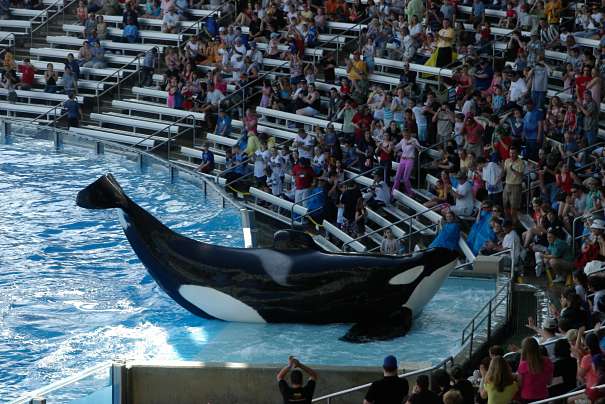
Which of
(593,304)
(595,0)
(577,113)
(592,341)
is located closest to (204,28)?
(595,0)

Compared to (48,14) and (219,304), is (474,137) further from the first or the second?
(48,14)

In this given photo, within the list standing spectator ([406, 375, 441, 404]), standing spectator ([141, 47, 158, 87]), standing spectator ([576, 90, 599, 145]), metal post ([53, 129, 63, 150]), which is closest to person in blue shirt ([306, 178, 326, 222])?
standing spectator ([576, 90, 599, 145])

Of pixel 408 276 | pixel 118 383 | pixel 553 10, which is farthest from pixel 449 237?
pixel 553 10

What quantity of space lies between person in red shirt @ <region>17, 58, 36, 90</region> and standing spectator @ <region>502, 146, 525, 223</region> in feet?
51.8

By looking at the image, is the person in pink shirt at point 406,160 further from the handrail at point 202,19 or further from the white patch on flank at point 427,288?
the handrail at point 202,19

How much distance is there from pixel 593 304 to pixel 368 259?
3.00 metres

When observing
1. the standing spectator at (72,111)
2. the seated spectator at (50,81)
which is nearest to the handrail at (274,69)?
the standing spectator at (72,111)

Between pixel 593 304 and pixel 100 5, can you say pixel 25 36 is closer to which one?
pixel 100 5

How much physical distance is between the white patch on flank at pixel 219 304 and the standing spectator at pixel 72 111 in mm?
13809

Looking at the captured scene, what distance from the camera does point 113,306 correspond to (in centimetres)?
1850

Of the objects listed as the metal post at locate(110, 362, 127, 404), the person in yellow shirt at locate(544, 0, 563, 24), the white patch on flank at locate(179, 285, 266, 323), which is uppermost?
the person in yellow shirt at locate(544, 0, 563, 24)

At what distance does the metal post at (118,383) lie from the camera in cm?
1349

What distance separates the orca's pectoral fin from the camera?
16062mm

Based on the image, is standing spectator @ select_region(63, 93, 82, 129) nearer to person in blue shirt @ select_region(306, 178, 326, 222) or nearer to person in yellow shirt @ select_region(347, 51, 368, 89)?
person in yellow shirt @ select_region(347, 51, 368, 89)
